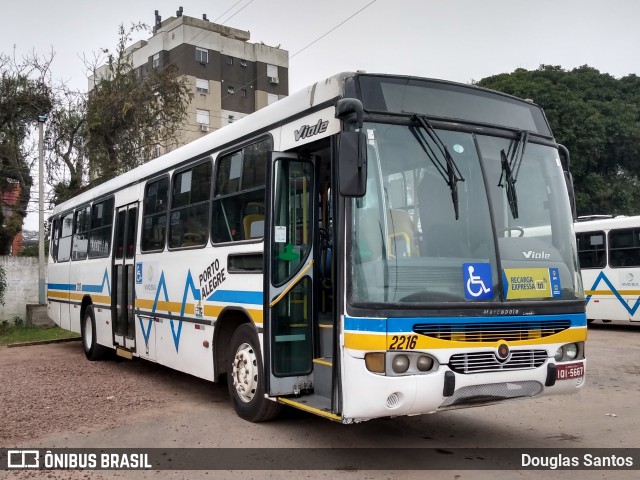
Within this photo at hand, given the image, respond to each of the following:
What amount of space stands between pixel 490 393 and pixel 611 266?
46.4 feet

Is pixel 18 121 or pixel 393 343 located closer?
pixel 393 343

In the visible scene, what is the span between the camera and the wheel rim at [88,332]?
40.1 feet

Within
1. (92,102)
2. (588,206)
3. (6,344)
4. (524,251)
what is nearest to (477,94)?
(524,251)

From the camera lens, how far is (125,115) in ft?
79.7

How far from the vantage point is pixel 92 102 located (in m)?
23.9

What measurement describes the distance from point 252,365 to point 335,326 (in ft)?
5.43

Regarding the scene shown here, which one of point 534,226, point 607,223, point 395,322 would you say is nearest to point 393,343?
point 395,322

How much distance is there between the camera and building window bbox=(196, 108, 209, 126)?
46.5 m

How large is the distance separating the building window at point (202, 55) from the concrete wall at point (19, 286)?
2839 centimetres

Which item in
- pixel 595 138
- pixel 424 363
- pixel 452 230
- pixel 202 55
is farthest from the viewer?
pixel 202 55

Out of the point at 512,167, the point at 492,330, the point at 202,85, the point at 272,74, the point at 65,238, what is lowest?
the point at 492,330

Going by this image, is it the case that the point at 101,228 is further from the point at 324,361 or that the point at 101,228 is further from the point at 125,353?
the point at 324,361

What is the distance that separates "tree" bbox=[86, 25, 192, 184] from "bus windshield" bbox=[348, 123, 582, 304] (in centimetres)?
1976

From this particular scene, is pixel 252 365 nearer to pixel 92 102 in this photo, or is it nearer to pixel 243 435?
pixel 243 435
